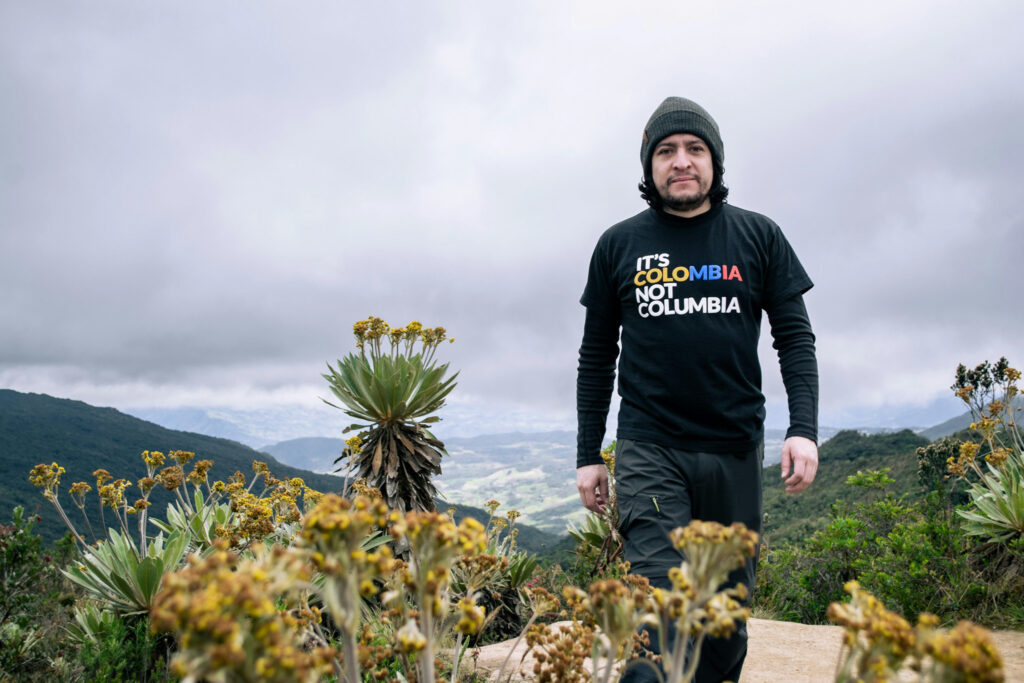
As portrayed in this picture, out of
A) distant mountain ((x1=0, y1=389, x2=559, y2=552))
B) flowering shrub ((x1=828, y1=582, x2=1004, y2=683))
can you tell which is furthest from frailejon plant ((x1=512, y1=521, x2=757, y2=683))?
distant mountain ((x1=0, y1=389, x2=559, y2=552))

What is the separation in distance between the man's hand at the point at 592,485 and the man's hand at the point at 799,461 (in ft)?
2.69

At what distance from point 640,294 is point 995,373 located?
6168mm

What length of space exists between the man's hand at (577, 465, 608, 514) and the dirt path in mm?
1318

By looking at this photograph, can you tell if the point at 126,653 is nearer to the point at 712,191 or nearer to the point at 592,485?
the point at 592,485

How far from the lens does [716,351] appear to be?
2.59m

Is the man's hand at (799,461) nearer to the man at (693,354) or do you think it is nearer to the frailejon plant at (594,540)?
the man at (693,354)

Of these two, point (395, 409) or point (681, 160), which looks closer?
point (681, 160)

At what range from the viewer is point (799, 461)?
7.89 feet

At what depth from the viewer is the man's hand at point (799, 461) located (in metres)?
2.39

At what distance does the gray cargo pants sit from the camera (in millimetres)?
2301

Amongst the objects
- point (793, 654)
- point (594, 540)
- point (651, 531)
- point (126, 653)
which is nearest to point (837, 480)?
point (594, 540)

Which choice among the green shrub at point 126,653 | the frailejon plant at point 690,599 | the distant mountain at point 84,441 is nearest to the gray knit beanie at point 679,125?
the frailejon plant at point 690,599

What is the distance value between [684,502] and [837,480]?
→ 2851cm

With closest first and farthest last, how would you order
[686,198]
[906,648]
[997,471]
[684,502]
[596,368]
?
[906,648] → [684,502] → [686,198] → [596,368] → [997,471]
